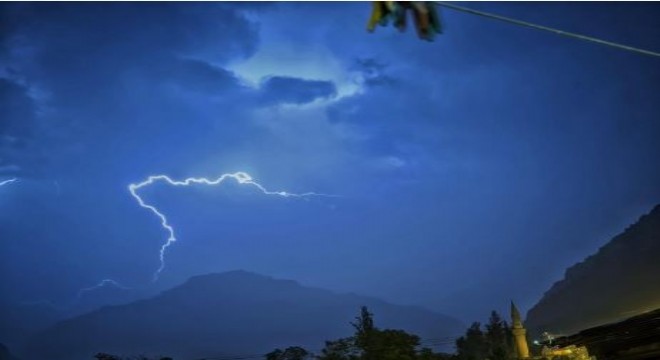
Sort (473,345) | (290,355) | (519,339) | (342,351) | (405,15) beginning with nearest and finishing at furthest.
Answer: (405,15)
(519,339)
(342,351)
(290,355)
(473,345)

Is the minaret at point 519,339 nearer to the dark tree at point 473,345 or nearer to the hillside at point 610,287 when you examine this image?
the dark tree at point 473,345

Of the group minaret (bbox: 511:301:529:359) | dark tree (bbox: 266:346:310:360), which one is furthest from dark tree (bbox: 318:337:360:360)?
dark tree (bbox: 266:346:310:360)

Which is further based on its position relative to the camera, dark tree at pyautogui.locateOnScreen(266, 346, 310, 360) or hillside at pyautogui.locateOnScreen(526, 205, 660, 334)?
hillside at pyautogui.locateOnScreen(526, 205, 660, 334)

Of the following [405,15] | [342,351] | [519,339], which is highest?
[405,15]

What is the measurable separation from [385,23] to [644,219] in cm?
10866

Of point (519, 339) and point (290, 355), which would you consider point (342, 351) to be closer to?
point (519, 339)

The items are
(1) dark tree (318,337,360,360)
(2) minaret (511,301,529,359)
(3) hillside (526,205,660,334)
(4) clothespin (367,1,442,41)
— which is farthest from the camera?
(3) hillside (526,205,660,334)

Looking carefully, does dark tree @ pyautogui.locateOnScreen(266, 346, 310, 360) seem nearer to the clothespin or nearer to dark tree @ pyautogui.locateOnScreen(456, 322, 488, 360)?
dark tree @ pyautogui.locateOnScreen(456, 322, 488, 360)

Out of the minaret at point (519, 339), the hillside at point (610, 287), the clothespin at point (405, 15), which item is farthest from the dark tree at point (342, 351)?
the hillside at point (610, 287)

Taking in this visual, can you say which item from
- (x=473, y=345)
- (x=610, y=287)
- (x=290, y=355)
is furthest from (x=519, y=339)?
(x=610, y=287)

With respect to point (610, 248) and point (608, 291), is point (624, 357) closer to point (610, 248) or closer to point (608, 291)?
point (608, 291)

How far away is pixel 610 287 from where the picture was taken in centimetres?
9831

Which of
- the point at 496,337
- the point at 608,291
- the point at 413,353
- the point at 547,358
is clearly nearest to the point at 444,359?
the point at 413,353

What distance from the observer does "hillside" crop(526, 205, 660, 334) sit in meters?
86.1
